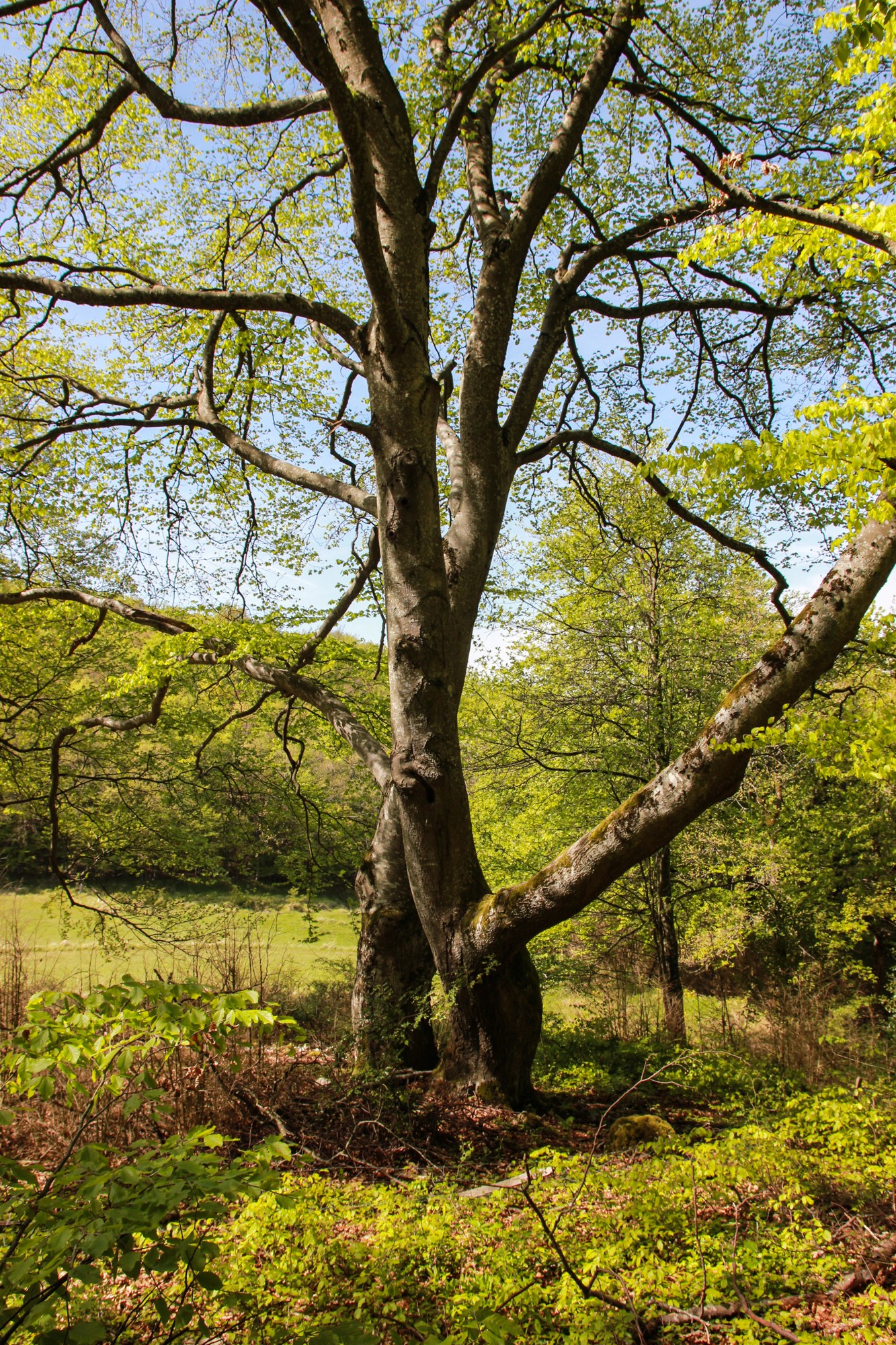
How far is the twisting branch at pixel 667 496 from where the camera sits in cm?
469

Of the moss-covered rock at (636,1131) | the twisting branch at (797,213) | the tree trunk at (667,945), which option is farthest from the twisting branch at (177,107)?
the tree trunk at (667,945)

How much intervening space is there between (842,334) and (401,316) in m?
4.72

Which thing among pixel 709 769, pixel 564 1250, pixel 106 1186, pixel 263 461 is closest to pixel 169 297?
pixel 263 461

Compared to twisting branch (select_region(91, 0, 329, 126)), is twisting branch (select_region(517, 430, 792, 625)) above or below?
below

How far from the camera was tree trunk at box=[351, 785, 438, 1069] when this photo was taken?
5.11 m

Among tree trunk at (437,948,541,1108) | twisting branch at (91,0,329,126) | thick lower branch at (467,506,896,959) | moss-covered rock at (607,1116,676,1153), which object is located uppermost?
twisting branch at (91,0,329,126)

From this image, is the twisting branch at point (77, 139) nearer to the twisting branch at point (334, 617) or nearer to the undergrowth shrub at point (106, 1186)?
the twisting branch at point (334, 617)

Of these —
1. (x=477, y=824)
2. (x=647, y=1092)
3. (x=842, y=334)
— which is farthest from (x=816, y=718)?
(x=477, y=824)

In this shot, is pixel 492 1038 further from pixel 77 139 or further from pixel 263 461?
pixel 77 139

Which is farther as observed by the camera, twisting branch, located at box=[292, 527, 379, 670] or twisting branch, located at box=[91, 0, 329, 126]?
twisting branch, located at box=[292, 527, 379, 670]

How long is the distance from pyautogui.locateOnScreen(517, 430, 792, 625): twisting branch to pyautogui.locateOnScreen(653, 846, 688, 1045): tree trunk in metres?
4.02

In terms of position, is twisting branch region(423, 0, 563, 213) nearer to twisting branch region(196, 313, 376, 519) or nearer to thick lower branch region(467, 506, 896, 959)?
twisting branch region(196, 313, 376, 519)

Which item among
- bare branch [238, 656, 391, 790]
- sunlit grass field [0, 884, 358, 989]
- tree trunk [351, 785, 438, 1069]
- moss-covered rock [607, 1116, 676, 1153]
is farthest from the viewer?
sunlit grass field [0, 884, 358, 989]

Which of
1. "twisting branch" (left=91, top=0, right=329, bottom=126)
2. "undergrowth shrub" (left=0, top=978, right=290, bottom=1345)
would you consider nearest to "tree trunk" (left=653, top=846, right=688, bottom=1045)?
"undergrowth shrub" (left=0, top=978, right=290, bottom=1345)
